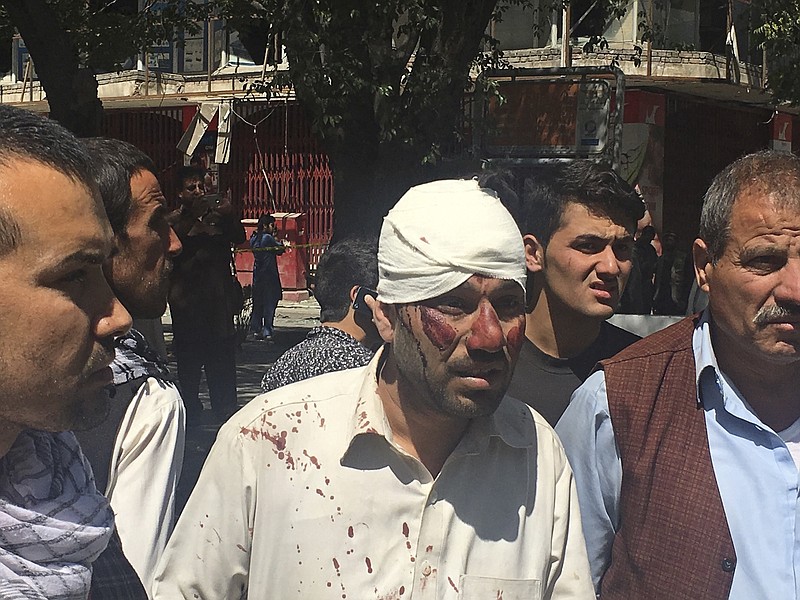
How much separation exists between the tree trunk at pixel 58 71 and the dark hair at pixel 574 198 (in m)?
7.06

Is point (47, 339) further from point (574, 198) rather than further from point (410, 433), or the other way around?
point (574, 198)

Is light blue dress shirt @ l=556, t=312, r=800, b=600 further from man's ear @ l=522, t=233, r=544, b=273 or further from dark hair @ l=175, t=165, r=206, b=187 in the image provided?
dark hair @ l=175, t=165, r=206, b=187

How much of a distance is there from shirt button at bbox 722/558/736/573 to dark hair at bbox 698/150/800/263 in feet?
2.42

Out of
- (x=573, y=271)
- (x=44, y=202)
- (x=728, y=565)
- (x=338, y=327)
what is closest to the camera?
(x=44, y=202)

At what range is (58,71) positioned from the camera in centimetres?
1066

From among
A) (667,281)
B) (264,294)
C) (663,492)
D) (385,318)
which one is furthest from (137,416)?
(667,281)

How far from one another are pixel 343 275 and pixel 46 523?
7.82ft

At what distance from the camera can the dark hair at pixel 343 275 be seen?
419cm

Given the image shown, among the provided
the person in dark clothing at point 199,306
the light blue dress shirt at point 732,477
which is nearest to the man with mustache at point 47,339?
the light blue dress shirt at point 732,477

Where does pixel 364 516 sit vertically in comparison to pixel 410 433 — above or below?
below

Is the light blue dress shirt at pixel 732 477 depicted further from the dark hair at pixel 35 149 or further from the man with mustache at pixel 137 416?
the dark hair at pixel 35 149

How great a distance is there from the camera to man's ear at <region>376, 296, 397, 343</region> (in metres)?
2.64

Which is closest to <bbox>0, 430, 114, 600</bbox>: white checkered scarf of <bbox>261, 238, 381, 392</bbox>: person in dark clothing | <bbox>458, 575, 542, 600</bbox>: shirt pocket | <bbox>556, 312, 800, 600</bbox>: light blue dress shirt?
<bbox>458, 575, 542, 600</bbox>: shirt pocket

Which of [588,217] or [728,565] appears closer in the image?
[728,565]
